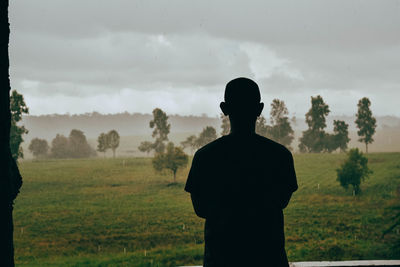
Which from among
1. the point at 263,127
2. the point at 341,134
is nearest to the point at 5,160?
the point at 263,127

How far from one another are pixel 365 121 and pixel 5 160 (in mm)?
28484

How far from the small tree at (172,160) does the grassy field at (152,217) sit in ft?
2.71

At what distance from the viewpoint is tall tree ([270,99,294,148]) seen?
26.2 m

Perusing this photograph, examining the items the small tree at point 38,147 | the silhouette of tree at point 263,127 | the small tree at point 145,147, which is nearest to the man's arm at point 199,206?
the silhouette of tree at point 263,127

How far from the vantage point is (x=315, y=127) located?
93.2 feet

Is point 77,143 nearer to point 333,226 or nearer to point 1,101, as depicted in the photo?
point 333,226

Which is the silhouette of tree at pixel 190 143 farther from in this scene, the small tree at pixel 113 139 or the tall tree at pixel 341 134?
the tall tree at pixel 341 134

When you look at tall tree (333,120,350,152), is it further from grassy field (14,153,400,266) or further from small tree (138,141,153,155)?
small tree (138,141,153,155)

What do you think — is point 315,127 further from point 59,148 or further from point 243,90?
point 243,90

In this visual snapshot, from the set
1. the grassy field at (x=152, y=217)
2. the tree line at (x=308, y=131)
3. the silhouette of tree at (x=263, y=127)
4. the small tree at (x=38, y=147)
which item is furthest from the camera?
the small tree at (x=38, y=147)

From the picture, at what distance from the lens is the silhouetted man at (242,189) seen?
160 cm

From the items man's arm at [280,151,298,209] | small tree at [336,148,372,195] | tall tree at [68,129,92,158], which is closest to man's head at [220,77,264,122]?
man's arm at [280,151,298,209]

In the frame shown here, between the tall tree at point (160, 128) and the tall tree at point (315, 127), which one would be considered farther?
the tall tree at point (160, 128)

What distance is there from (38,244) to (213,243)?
58.4ft
